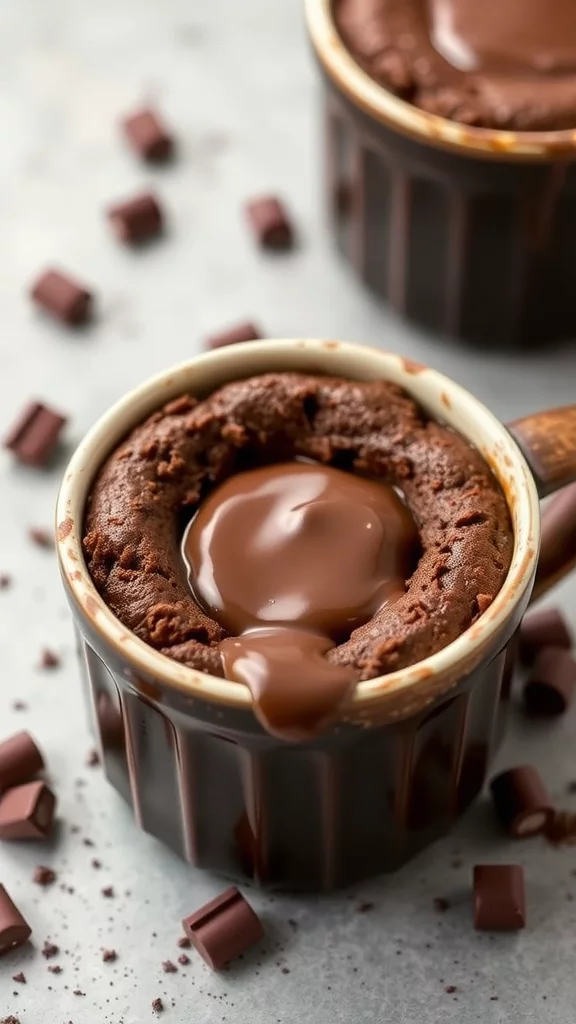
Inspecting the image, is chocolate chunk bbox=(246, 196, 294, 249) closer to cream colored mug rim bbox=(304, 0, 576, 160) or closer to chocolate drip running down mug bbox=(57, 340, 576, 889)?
cream colored mug rim bbox=(304, 0, 576, 160)

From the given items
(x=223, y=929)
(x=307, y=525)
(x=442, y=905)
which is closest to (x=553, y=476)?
(x=307, y=525)

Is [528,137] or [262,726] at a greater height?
[528,137]

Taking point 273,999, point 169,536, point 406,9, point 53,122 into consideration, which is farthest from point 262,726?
point 53,122

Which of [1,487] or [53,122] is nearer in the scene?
[1,487]

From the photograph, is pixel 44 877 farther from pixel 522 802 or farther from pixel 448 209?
pixel 448 209

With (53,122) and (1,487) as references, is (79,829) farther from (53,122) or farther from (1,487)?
(53,122)

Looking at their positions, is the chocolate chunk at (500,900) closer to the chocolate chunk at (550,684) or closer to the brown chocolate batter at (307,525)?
the chocolate chunk at (550,684)
